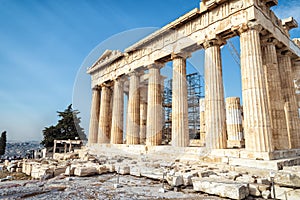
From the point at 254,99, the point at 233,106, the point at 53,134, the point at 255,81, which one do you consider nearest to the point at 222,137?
Answer: the point at 254,99

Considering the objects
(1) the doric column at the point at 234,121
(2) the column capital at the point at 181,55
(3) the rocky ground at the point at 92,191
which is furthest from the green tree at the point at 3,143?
(1) the doric column at the point at 234,121

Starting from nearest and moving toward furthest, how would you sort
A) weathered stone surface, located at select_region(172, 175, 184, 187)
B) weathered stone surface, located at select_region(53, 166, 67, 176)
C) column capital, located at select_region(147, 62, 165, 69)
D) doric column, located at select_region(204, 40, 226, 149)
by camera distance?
weathered stone surface, located at select_region(172, 175, 184, 187)
weathered stone surface, located at select_region(53, 166, 67, 176)
doric column, located at select_region(204, 40, 226, 149)
column capital, located at select_region(147, 62, 165, 69)

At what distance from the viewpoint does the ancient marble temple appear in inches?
381

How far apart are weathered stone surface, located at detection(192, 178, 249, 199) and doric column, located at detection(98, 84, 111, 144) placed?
16525 millimetres

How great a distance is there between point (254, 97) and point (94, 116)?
17.9 m

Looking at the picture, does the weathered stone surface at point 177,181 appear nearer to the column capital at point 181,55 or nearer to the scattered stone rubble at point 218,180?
the scattered stone rubble at point 218,180

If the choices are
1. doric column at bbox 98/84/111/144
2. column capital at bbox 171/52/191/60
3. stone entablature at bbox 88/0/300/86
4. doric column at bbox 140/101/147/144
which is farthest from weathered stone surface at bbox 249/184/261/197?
doric column at bbox 140/101/147/144

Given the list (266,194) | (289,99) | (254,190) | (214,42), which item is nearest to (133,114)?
(214,42)

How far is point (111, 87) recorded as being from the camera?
22.7 metres

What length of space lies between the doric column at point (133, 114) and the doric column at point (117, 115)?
1764mm

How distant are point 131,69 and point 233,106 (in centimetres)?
1084

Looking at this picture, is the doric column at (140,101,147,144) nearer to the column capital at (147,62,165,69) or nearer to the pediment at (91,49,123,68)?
the pediment at (91,49,123,68)

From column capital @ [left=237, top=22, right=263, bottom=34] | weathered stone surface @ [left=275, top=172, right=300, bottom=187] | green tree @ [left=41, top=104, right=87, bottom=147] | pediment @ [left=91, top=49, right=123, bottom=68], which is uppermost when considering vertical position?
pediment @ [left=91, top=49, right=123, bottom=68]

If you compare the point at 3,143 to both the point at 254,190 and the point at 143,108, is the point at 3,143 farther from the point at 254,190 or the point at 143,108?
the point at 254,190
